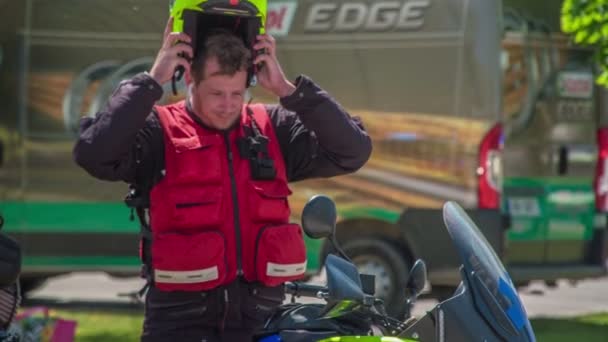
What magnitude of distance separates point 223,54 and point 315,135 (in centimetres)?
38

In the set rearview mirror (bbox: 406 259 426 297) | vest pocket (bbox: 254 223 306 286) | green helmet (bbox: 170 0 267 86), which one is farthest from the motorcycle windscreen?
green helmet (bbox: 170 0 267 86)

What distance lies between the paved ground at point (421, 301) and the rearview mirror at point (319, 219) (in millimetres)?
6990

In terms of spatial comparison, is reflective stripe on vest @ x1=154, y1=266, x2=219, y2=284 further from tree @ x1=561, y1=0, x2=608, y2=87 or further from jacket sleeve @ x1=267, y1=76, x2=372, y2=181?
tree @ x1=561, y1=0, x2=608, y2=87

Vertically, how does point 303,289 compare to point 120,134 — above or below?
below

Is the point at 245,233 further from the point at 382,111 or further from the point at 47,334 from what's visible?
the point at 382,111

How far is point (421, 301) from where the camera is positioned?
11.2 metres

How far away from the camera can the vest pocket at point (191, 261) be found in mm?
3566

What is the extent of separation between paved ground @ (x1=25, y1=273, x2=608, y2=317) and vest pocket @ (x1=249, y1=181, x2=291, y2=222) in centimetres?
652

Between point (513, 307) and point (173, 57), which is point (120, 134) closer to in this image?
point (173, 57)

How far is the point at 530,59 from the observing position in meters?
10.1

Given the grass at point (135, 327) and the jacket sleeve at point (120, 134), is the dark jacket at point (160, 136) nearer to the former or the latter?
the jacket sleeve at point (120, 134)

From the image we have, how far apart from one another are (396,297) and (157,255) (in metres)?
6.13

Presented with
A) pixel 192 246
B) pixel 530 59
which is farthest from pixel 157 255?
pixel 530 59

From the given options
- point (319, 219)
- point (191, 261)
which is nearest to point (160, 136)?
point (191, 261)
